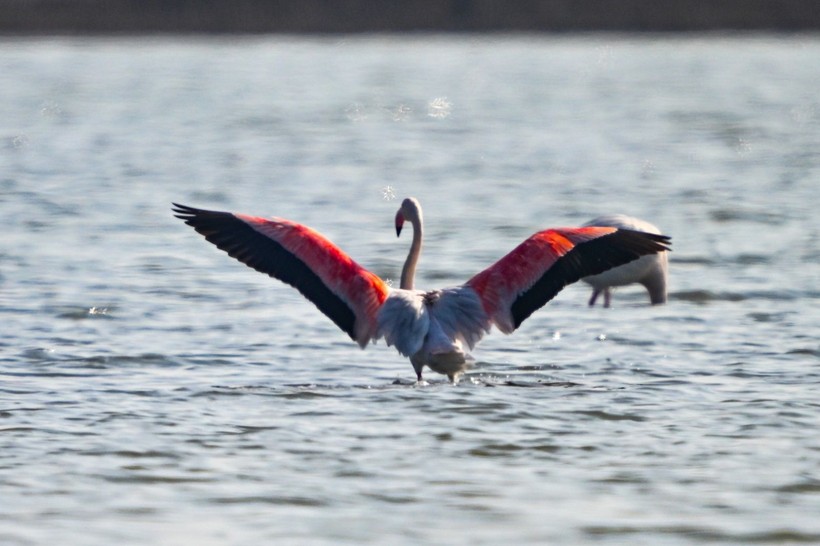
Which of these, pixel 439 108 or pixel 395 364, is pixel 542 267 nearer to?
pixel 395 364

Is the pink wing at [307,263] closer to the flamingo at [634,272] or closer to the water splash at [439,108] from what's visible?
the flamingo at [634,272]

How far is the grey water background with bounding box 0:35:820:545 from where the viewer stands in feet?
21.8

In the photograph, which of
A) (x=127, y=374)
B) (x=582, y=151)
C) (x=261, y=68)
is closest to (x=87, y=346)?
(x=127, y=374)

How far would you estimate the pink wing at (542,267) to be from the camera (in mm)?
9078

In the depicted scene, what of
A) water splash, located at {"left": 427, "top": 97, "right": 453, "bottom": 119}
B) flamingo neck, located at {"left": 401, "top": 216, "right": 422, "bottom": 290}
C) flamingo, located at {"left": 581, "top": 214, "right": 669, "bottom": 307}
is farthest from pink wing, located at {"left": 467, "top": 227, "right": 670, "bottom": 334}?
water splash, located at {"left": 427, "top": 97, "right": 453, "bottom": 119}

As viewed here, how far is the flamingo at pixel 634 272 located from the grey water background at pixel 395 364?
8.4 inches

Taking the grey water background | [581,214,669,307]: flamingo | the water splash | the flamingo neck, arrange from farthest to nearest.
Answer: the water splash → [581,214,669,307]: flamingo → the flamingo neck → the grey water background

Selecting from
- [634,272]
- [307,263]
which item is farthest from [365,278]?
[634,272]

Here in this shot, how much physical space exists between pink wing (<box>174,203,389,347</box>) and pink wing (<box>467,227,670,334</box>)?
0.62m

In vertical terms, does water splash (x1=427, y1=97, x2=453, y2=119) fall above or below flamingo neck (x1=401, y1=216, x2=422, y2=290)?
above

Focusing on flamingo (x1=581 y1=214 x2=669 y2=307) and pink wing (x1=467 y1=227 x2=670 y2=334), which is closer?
pink wing (x1=467 y1=227 x2=670 y2=334)

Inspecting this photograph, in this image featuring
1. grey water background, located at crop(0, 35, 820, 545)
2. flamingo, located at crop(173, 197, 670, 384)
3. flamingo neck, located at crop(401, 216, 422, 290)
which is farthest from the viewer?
flamingo neck, located at crop(401, 216, 422, 290)

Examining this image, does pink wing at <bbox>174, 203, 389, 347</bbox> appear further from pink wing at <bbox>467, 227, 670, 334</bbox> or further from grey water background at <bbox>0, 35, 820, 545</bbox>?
pink wing at <bbox>467, 227, 670, 334</bbox>

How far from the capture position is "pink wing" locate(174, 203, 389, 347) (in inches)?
356
